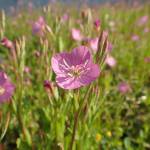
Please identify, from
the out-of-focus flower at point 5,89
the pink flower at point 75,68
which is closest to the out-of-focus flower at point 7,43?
the out-of-focus flower at point 5,89

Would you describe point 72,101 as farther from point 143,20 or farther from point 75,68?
point 143,20

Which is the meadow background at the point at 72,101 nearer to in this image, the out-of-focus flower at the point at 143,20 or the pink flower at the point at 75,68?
the pink flower at the point at 75,68

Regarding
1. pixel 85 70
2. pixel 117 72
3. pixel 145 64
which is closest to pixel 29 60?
pixel 117 72

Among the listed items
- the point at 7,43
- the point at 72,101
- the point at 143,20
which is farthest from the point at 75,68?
the point at 143,20

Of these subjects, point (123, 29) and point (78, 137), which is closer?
point (78, 137)

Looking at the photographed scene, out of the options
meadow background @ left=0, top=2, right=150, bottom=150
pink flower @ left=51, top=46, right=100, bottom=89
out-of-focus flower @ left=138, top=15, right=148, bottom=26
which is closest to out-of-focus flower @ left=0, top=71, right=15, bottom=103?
meadow background @ left=0, top=2, right=150, bottom=150

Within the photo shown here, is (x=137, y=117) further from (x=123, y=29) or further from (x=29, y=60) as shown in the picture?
(x=123, y=29)
